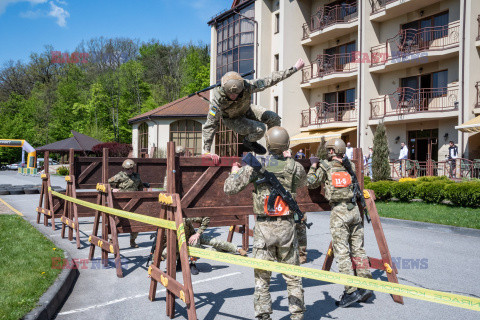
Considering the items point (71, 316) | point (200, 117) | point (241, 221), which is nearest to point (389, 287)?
point (71, 316)

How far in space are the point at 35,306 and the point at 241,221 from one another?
13.2 feet

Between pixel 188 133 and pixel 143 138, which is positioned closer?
pixel 188 133

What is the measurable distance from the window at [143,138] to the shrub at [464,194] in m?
33.5

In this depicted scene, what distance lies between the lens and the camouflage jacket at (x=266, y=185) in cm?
416

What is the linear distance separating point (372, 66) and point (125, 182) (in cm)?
2052

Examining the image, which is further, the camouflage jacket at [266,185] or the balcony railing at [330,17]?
the balcony railing at [330,17]

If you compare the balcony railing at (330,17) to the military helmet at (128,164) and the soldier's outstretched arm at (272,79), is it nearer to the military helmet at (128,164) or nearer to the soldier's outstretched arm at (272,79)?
the military helmet at (128,164)

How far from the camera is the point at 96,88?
59.9 metres

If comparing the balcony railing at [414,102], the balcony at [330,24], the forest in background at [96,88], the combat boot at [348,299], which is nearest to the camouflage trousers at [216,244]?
the combat boot at [348,299]

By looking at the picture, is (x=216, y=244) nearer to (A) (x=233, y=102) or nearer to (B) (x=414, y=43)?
(A) (x=233, y=102)

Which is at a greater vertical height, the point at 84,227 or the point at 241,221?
the point at 241,221

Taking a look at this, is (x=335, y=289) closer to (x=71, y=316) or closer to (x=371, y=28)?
(x=71, y=316)

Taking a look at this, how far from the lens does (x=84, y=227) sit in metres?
11.4

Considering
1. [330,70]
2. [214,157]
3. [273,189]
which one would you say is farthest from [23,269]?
[330,70]
